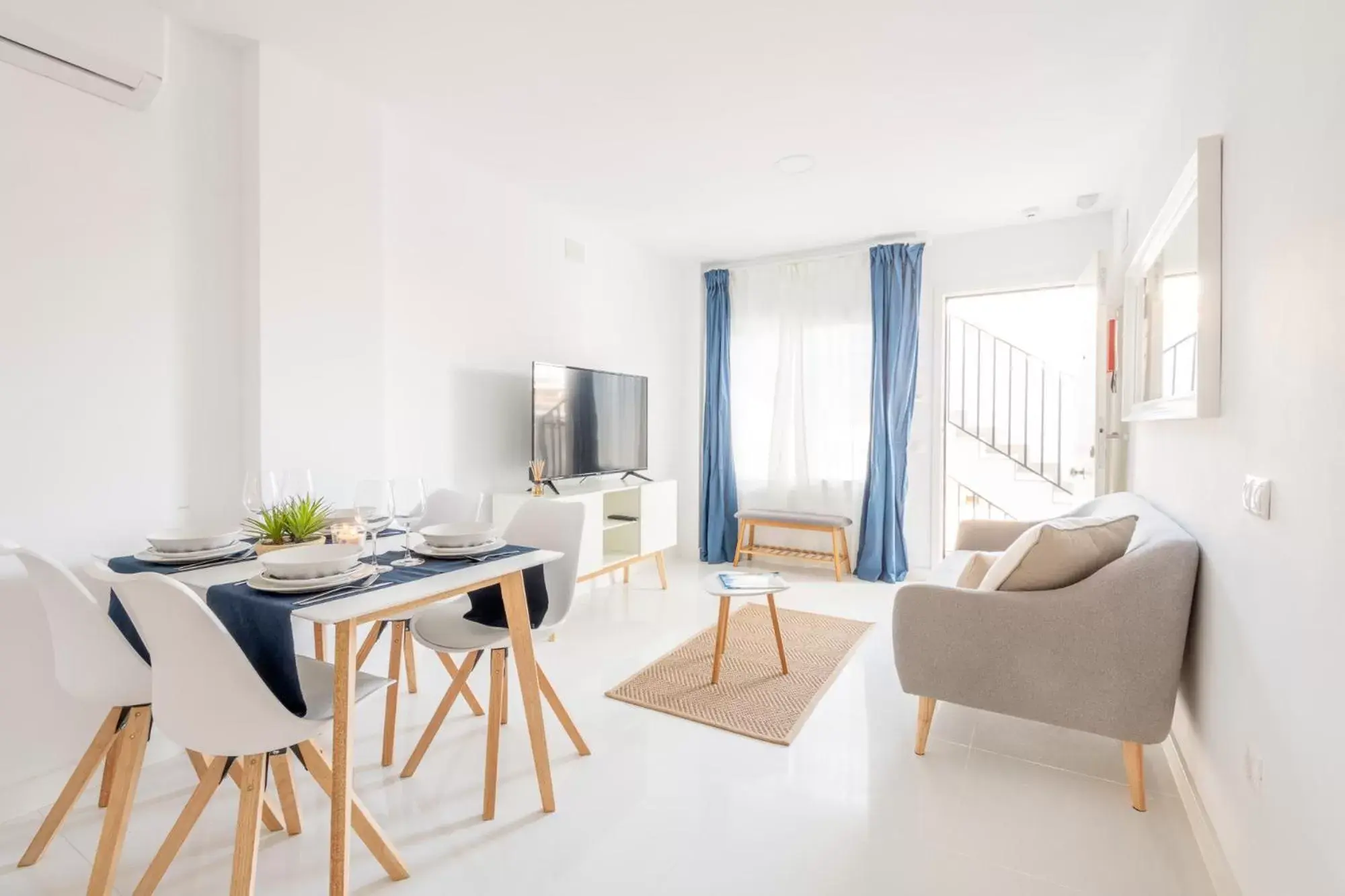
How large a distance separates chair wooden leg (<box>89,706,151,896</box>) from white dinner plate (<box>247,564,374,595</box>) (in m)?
0.48

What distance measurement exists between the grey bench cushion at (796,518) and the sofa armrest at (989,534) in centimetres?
125

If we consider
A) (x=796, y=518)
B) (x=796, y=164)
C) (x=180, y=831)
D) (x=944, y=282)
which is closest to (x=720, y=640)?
(x=180, y=831)

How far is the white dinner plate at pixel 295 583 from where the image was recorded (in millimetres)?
1501

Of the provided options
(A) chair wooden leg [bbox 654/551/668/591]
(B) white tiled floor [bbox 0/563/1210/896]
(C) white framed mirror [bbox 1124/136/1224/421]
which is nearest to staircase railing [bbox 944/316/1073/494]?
(A) chair wooden leg [bbox 654/551/668/591]

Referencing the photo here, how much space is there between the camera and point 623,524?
4.34m

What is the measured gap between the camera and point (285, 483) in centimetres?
215

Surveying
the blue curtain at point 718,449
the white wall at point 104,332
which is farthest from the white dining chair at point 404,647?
the blue curtain at point 718,449

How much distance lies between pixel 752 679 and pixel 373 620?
187 cm

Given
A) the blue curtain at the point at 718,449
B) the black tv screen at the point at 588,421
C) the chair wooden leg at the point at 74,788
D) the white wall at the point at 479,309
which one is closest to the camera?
the chair wooden leg at the point at 74,788

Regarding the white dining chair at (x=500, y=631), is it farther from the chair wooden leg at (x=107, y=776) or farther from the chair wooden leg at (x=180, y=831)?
the chair wooden leg at (x=107, y=776)

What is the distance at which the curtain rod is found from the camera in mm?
4711

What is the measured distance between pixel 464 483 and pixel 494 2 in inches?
91.2

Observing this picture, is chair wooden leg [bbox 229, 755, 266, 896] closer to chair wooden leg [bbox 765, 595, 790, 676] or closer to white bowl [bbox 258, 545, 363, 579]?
white bowl [bbox 258, 545, 363, 579]

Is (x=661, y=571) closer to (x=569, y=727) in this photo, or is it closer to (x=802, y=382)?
(x=802, y=382)
